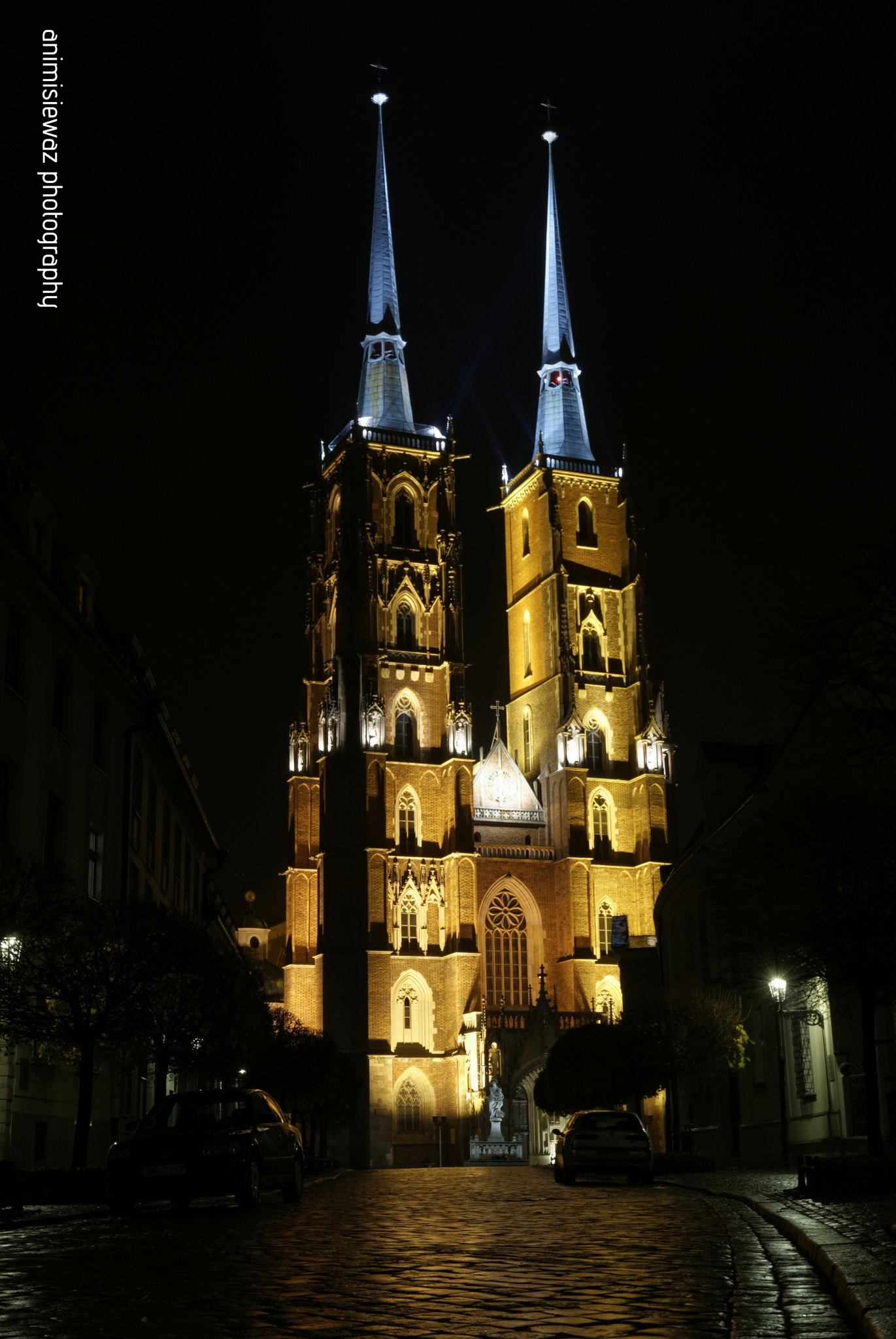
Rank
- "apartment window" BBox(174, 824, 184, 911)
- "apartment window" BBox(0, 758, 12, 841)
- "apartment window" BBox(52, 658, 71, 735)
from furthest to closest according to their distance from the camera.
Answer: "apartment window" BBox(174, 824, 184, 911)
"apartment window" BBox(52, 658, 71, 735)
"apartment window" BBox(0, 758, 12, 841)

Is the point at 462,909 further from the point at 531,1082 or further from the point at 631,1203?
the point at 631,1203

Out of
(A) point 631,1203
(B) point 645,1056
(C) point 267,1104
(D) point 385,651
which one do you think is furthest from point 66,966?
(D) point 385,651

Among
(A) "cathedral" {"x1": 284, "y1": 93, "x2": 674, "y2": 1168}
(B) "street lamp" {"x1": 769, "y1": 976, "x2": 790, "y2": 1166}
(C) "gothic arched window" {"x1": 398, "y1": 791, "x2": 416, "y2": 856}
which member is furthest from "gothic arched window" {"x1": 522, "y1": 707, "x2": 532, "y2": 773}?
(B) "street lamp" {"x1": 769, "y1": 976, "x2": 790, "y2": 1166}

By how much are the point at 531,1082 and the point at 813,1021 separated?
4587 centimetres

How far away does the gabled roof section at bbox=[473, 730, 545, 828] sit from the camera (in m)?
81.5

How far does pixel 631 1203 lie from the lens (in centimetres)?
1898

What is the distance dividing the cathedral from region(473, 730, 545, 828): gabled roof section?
4.5 inches

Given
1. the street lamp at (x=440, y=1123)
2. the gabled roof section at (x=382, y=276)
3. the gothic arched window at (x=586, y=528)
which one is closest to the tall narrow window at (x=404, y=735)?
the gothic arched window at (x=586, y=528)

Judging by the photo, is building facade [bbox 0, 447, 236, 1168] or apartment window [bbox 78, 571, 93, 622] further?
apartment window [bbox 78, 571, 93, 622]

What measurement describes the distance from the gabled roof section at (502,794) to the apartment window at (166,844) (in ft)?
131

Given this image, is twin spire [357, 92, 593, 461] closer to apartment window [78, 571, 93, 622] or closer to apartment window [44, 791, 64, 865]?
apartment window [78, 571, 93, 622]

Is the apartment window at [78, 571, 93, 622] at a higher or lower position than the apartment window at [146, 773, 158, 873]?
higher

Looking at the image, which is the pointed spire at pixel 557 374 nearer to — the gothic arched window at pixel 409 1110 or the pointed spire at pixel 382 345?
the pointed spire at pixel 382 345

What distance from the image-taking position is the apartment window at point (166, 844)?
40156mm
